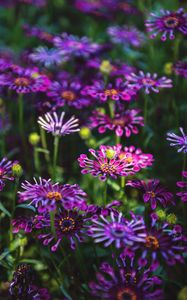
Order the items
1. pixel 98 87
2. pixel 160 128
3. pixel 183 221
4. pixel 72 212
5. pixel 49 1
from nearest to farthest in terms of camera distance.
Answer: pixel 72 212 < pixel 183 221 < pixel 98 87 < pixel 160 128 < pixel 49 1

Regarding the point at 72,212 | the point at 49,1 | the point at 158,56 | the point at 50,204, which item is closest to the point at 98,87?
the point at 72,212

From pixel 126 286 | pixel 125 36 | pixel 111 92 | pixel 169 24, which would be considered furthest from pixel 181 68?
pixel 126 286

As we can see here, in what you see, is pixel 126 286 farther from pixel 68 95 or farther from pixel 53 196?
pixel 68 95

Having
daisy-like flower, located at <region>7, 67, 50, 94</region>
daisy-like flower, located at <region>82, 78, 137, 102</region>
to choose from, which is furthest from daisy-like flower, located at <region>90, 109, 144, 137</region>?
daisy-like flower, located at <region>7, 67, 50, 94</region>

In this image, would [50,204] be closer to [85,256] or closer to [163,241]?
[163,241]

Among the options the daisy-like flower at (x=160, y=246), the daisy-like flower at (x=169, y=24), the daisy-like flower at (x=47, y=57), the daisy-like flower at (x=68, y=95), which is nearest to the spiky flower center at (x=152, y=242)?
the daisy-like flower at (x=160, y=246)

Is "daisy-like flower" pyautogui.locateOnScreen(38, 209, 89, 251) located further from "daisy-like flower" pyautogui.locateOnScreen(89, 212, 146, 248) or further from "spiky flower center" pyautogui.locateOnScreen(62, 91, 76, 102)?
"spiky flower center" pyautogui.locateOnScreen(62, 91, 76, 102)
